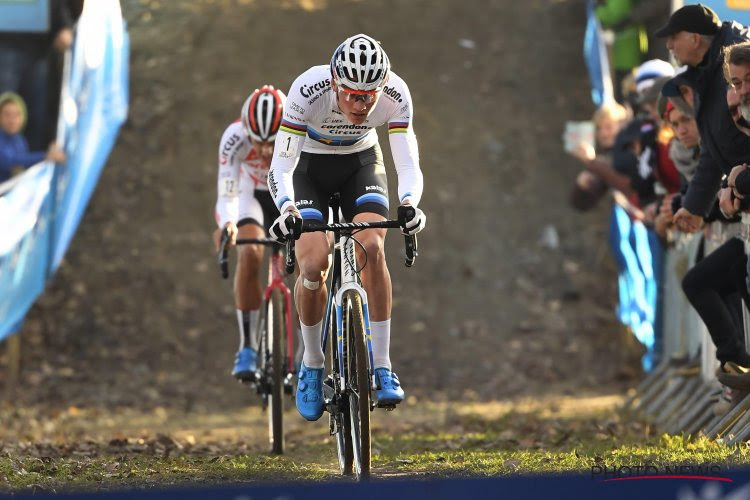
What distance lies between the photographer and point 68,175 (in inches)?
535

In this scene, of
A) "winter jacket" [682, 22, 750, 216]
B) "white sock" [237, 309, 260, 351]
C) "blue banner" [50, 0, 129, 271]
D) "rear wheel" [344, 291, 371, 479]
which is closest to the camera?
"rear wheel" [344, 291, 371, 479]

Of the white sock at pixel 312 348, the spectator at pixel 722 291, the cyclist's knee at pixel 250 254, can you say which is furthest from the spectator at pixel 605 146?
the white sock at pixel 312 348

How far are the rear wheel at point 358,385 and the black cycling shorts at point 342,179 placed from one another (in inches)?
32.6

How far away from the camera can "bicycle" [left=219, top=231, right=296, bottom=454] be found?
9.72 metres

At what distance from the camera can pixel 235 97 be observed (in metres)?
20.5

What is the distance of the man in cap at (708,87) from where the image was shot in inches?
319

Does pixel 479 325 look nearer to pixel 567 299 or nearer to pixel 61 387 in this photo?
pixel 567 299

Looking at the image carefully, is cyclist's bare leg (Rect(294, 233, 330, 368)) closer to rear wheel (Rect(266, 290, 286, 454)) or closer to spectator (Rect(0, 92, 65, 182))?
rear wheel (Rect(266, 290, 286, 454))

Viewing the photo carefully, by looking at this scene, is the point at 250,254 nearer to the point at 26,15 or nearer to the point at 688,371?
the point at 688,371

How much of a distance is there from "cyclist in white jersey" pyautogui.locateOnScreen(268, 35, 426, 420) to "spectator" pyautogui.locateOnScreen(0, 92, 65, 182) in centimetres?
674

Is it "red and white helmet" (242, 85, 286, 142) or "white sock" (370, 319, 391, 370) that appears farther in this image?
"red and white helmet" (242, 85, 286, 142)

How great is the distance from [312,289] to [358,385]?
3.24ft

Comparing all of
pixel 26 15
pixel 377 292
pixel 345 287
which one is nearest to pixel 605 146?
pixel 26 15

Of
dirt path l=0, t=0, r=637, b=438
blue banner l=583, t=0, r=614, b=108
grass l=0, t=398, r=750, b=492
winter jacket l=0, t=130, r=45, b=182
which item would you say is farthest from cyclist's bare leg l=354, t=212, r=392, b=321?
blue banner l=583, t=0, r=614, b=108
